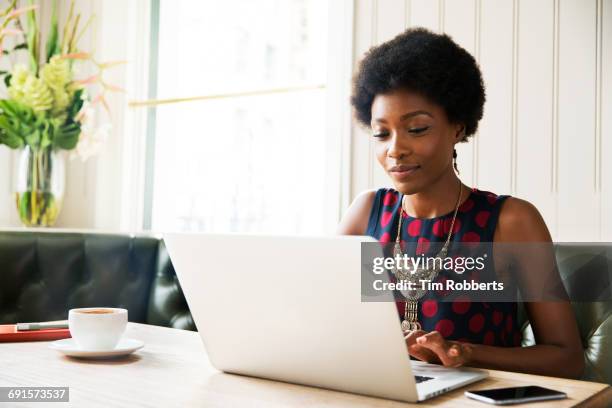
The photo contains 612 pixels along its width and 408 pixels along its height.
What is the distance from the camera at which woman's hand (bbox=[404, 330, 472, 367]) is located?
3.02 ft

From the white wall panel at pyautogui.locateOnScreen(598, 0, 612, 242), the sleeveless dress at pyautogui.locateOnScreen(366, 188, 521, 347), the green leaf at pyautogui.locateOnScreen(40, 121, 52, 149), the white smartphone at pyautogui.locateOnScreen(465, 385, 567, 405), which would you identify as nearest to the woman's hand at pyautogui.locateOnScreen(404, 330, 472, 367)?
the white smartphone at pyautogui.locateOnScreen(465, 385, 567, 405)

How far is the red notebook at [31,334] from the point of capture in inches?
46.8

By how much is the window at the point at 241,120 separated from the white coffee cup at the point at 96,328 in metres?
1.19

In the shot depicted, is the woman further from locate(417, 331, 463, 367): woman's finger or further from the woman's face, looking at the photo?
locate(417, 331, 463, 367): woman's finger

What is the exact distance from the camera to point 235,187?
99.8 inches

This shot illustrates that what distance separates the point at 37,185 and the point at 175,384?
1.85 meters

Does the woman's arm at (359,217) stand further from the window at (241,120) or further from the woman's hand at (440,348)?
the woman's hand at (440,348)

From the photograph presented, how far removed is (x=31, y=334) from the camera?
1201 millimetres

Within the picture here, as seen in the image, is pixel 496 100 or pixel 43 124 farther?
pixel 43 124

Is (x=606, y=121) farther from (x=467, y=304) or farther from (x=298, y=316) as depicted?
(x=298, y=316)

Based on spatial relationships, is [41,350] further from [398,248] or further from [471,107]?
[471,107]

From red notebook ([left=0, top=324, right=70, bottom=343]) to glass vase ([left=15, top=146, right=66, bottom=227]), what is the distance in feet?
4.33

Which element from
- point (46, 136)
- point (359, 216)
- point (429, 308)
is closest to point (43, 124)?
point (46, 136)

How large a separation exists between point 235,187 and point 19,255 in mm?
827
